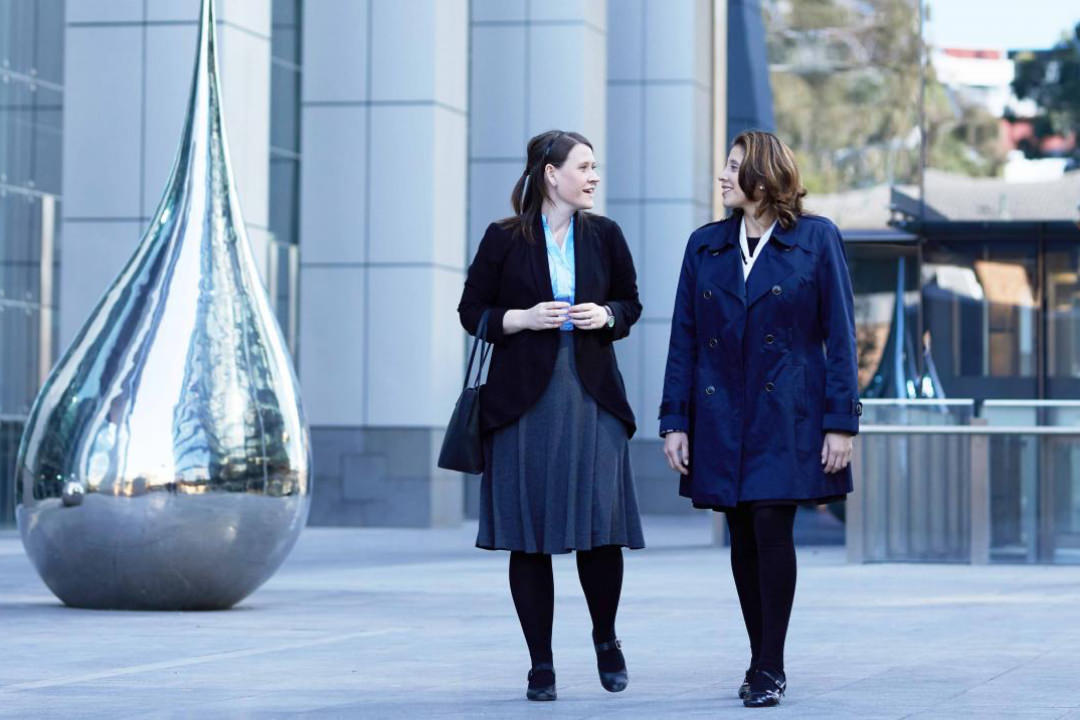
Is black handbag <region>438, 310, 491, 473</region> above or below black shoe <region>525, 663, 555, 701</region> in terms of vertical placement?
above

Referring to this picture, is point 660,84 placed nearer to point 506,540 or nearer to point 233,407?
point 233,407

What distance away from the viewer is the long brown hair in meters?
7.56

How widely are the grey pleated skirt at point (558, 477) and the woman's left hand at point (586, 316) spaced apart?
0.31 feet

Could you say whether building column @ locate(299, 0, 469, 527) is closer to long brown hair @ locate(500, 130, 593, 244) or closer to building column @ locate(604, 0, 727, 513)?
building column @ locate(604, 0, 727, 513)

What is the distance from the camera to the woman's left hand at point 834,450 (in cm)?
723

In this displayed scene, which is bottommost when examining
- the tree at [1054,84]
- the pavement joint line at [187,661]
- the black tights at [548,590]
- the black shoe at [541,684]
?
the pavement joint line at [187,661]

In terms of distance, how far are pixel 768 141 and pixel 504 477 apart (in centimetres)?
137

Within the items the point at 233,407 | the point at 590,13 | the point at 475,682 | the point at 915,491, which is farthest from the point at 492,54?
the point at 475,682

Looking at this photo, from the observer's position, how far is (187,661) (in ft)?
28.2

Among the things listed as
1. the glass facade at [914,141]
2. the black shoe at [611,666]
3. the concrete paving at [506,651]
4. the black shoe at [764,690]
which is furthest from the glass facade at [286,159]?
the black shoe at [764,690]

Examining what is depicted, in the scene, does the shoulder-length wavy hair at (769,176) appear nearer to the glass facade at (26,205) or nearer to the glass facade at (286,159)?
the glass facade at (26,205)

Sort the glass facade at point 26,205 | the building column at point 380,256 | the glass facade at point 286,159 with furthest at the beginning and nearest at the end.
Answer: the glass facade at point 286,159 → the building column at point 380,256 → the glass facade at point 26,205

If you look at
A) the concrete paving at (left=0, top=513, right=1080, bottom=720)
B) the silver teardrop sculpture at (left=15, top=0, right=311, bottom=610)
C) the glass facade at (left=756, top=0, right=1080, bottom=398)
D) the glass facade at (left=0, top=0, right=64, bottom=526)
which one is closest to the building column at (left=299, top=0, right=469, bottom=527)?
the glass facade at (left=0, top=0, right=64, bottom=526)

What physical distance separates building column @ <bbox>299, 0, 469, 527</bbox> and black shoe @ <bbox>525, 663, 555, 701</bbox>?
1474cm
